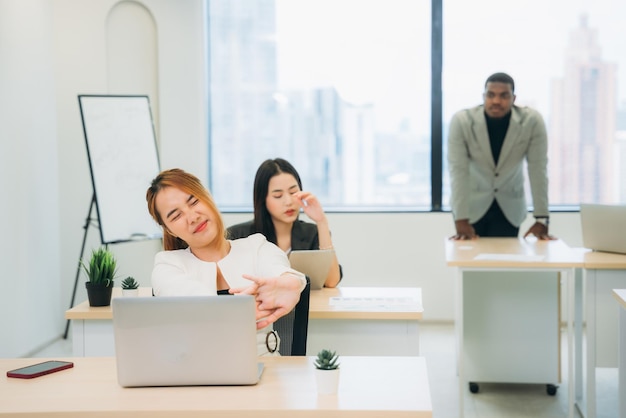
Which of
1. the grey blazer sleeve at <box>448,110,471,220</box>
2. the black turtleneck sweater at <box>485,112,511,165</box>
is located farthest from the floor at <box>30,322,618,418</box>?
the black turtleneck sweater at <box>485,112,511,165</box>

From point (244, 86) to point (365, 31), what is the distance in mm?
1027

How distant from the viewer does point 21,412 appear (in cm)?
173

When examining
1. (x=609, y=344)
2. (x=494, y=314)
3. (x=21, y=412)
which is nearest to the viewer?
(x=21, y=412)

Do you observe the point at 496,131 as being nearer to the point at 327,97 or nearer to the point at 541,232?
the point at 541,232

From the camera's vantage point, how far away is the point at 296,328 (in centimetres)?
252

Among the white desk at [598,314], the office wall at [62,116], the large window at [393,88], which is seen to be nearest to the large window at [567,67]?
the large window at [393,88]

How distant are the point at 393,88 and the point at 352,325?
3.74 metres

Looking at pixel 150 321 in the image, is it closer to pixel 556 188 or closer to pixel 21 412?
pixel 21 412

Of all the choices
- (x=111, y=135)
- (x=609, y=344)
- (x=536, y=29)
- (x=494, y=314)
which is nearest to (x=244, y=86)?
(x=111, y=135)

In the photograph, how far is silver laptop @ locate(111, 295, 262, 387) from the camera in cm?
179

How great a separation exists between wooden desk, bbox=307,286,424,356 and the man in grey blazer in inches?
72.5

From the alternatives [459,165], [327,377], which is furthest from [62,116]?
[327,377]

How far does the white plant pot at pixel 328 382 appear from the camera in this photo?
1812 millimetres

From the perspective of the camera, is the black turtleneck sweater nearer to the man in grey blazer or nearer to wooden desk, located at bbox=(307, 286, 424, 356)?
the man in grey blazer
